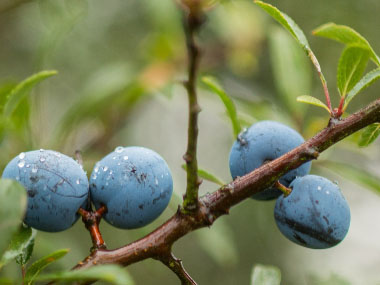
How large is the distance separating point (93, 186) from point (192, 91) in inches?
18.4

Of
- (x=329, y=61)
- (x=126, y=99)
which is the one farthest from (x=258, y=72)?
(x=126, y=99)

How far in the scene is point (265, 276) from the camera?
1268 millimetres

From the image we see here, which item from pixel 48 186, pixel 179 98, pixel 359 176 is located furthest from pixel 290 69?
pixel 48 186

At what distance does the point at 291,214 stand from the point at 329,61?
2.35m

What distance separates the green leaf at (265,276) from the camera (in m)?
1.25

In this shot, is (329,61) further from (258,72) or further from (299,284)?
(299,284)

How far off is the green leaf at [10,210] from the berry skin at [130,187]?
285 mm

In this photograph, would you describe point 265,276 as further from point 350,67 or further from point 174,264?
point 350,67

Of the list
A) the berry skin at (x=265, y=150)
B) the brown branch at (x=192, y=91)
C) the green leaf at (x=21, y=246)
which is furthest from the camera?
the berry skin at (x=265, y=150)

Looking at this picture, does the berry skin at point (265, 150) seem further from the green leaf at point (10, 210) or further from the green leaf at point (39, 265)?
the green leaf at point (10, 210)

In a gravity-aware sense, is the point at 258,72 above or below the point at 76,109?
below

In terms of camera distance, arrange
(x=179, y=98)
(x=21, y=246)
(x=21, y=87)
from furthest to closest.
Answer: (x=179, y=98), (x=21, y=87), (x=21, y=246)

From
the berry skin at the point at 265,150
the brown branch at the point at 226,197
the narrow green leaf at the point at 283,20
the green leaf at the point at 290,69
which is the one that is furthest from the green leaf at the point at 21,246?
the green leaf at the point at 290,69

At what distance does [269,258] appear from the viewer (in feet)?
11.3
